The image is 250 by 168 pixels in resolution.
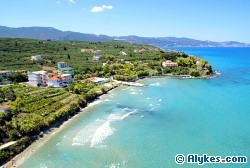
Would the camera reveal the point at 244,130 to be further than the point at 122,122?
No

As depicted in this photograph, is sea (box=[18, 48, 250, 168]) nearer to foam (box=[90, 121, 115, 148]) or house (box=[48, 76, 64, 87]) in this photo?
foam (box=[90, 121, 115, 148])

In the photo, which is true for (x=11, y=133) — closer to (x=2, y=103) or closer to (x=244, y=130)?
(x=2, y=103)

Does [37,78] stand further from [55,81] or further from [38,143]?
[38,143]

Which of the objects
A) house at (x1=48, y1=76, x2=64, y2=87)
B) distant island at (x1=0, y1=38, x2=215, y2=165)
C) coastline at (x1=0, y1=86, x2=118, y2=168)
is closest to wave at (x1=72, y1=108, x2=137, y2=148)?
coastline at (x1=0, y1=86, x2=118, y2=168)

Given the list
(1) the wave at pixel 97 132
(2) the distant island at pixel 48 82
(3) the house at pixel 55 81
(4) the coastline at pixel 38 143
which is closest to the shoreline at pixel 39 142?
(4) the coastline at pixel 38 143

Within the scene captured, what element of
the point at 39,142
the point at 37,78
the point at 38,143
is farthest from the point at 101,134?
the point at 37,78

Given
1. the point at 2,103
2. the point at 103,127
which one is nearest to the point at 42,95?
the point at 2,103
